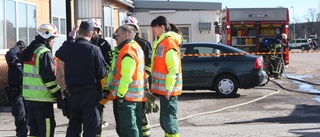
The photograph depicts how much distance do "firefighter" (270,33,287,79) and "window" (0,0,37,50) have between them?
351 inches

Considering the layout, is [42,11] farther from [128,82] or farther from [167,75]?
[128,82]

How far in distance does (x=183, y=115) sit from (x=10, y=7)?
608 cm

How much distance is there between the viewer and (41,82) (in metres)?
6.86

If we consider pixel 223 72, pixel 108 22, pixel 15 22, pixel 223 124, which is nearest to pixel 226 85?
pixel 223 72

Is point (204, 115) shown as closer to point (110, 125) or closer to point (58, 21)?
point (110, 125)

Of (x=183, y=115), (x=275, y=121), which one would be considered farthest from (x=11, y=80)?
(x=275, y=121)

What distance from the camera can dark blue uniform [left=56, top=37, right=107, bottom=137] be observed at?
6539mm

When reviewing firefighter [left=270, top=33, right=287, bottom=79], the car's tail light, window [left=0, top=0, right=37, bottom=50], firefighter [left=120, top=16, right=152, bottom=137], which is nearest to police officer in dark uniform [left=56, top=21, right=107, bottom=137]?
firefighter [left=120, top=16, right=152, bottom=137]

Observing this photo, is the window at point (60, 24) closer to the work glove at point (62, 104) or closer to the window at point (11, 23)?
the window at point (11, 23)

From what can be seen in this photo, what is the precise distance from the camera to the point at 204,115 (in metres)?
11.2

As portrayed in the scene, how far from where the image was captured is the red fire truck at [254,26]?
20625mm

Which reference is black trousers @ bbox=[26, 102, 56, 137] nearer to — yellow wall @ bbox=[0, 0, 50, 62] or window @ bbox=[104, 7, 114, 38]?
yellow wall @ bbox=[0, 0, 50, 62]

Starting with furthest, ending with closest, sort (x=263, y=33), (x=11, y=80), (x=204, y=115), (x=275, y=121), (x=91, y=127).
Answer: (x=263, y=33), (x=204, y=115), (x=275, y=121), (x=11, y=80), (x=91, y=127)

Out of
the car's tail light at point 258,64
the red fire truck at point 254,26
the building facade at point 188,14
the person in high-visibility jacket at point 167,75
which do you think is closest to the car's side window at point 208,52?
the car's tail light at point 258,64
